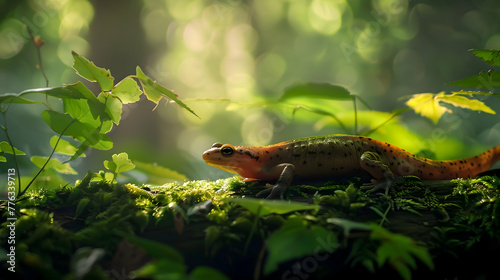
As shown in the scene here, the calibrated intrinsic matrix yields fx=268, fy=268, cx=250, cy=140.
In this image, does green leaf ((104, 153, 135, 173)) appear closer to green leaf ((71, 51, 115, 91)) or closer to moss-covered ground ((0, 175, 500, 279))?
moss-covered ground ((0, 175, 500, 279))

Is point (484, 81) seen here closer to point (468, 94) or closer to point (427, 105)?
point (468, 94)

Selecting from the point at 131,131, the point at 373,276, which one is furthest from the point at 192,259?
the point at 131,131

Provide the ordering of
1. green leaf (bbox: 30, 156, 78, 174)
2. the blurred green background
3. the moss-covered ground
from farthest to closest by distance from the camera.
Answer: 1. the blurred green background
2. green leaf (bbox: 30, 156, 78, 174)
3. the moss-covered ground

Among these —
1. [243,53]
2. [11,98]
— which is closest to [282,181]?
[11,98]

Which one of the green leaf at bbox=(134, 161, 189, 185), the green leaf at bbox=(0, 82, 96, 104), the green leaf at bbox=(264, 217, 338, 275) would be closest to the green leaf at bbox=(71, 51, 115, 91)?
the green leaf at bbox=(0, 82, 96, 104)

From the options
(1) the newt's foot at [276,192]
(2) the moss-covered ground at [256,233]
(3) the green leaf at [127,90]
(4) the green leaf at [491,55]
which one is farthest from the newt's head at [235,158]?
(4) the green leaf at [491,55]

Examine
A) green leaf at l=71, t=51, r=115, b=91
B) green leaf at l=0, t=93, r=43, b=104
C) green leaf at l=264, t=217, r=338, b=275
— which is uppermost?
green leaf at l=71, t=51, r=115, b=91
